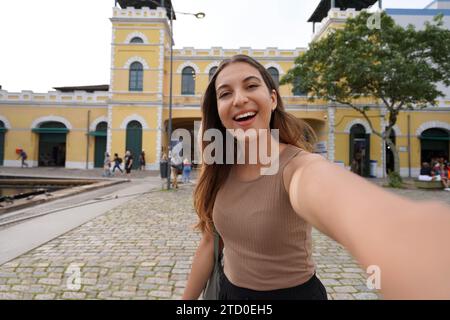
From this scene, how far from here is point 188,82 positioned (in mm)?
23859

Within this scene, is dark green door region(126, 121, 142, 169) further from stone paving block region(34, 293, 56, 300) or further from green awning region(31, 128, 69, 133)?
stone paving block region(34, 293, 56, 300)

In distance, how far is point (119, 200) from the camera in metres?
8.74

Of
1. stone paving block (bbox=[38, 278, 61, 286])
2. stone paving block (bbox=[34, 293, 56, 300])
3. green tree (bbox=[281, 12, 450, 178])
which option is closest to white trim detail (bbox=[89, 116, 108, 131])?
green tree (bbox=[281, 12, 450, 178])

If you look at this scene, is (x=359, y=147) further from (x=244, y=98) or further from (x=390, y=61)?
(x=244, y=98)

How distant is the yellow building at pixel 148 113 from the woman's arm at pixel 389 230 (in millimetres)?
21509

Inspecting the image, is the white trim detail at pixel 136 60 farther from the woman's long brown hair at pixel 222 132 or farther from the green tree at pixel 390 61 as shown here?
the woman's long brown hair at pixel 222 132

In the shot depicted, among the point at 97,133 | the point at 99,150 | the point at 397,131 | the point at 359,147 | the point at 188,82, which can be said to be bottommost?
the point at 99,150

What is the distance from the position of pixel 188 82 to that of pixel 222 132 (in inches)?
921

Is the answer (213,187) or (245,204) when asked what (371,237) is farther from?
(213,187)

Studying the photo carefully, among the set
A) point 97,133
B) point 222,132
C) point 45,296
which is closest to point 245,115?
point 222,132

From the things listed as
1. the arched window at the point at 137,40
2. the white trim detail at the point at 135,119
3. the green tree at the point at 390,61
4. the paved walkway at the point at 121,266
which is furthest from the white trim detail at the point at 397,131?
the arched window at the point at 137,40

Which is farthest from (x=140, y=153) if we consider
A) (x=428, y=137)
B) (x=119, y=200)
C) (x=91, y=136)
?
(x=428, y=137)
